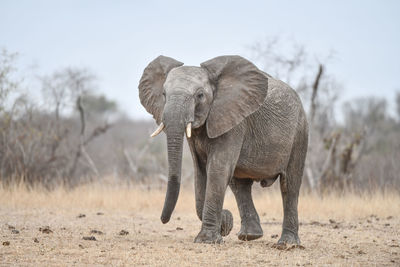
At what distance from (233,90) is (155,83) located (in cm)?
107

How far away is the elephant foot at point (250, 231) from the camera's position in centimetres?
866

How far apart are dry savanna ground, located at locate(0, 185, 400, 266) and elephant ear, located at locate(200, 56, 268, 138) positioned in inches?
60.0

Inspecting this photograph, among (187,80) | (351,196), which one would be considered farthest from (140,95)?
(351,196)

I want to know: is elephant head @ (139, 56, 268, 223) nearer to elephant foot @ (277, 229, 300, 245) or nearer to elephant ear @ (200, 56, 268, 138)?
elephant ear @ (200, 56, 268, 138)

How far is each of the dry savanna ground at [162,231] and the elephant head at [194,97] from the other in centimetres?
95

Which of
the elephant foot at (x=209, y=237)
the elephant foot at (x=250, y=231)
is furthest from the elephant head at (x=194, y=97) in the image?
the elephant foot at (x=250, y=231)

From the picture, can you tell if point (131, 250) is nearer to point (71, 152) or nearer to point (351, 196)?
point (351, 196)

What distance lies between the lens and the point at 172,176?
7285 mm

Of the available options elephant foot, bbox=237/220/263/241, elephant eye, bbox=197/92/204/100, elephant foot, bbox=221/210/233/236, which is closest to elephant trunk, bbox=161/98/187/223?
elephant eye, bbox=197/92/204/100

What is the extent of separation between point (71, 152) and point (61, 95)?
2.75m

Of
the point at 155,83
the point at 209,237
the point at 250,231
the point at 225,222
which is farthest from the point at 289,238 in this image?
the point at 155,83

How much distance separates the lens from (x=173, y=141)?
23.3ft

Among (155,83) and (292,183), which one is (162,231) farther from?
(155,83)

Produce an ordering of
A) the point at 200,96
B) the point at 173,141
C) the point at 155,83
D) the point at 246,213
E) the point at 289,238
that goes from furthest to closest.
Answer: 1. the point at 246,213
2. the point at 289,238
3. the point at 155,83
4. the point at 200,96
5. the point at 173,141
